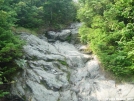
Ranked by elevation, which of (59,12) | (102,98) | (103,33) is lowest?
(102,98)

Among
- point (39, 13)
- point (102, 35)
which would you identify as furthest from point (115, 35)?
point (39, 13)

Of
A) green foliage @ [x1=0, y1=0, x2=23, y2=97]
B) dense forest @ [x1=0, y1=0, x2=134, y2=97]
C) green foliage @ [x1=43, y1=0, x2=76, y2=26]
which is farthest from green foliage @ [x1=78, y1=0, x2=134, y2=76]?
green foliage @ [x1=43, y1=0, x2=76, y2=26]

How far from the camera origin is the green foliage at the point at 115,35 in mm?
12422

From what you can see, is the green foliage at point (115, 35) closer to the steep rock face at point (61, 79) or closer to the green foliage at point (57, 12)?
the steep rock face at point (61, 79)

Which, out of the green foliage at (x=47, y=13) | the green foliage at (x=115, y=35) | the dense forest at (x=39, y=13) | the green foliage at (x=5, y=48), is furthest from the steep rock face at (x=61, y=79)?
the green foliage at (x=47, y=13)

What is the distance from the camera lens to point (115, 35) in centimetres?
1338

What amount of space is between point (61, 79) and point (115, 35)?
482 centimetres

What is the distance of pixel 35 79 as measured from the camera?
1284 centimetres

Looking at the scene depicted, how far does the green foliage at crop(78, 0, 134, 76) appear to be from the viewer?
489 inches

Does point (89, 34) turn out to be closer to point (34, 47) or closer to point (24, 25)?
point (34, 47)

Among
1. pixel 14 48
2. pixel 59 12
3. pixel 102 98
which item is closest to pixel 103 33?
pixel 102 98

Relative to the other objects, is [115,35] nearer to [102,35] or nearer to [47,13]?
[102,35]

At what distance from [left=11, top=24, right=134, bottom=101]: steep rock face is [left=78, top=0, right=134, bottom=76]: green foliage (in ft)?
4.05

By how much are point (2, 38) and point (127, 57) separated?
7458 millimetres
